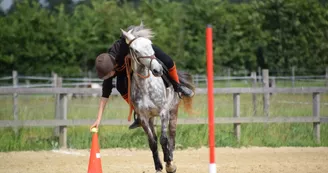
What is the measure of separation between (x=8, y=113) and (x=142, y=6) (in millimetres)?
31262

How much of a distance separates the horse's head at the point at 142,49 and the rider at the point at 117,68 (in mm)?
230

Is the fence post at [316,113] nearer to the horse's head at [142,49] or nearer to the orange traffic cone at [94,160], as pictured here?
the horse's head at [142,49]

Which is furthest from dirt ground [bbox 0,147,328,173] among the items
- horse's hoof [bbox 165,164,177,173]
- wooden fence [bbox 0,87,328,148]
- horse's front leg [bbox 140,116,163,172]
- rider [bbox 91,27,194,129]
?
rider [bbox 91,27,194,129]

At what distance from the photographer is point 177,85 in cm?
819

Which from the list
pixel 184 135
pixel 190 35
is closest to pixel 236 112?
pixel 184 135

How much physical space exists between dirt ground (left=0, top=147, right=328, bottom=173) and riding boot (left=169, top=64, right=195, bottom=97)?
1.22m

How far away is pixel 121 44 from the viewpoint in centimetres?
761

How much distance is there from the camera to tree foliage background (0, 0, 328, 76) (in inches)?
1474

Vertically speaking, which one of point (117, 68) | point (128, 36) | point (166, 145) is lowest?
point (166, 145)

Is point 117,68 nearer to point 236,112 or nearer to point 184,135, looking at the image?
point 184,135

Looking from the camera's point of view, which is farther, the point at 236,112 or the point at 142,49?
the point at 236,112

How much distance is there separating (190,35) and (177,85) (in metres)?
32.7

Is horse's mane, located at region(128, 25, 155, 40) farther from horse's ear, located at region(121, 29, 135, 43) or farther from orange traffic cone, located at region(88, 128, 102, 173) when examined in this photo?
orange traffic cone, located at region(88, 128, 102, 173)

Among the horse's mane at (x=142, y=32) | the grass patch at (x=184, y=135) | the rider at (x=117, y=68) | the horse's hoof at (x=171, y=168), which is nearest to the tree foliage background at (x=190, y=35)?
the grass patch at (x=184, y=135)
